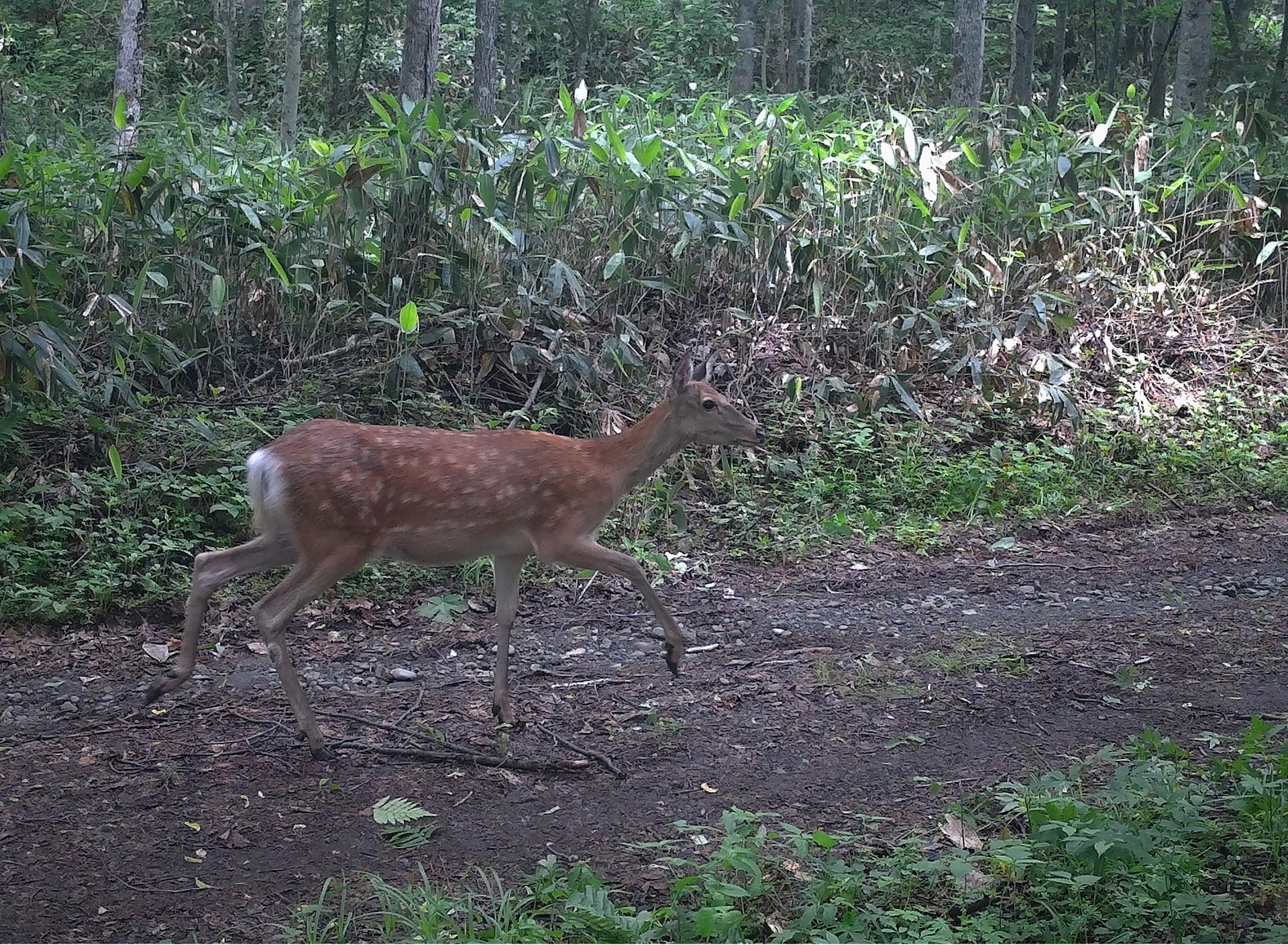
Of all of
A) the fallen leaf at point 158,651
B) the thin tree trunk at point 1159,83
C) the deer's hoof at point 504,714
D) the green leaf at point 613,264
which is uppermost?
the thin tree trunk at point 1159,83

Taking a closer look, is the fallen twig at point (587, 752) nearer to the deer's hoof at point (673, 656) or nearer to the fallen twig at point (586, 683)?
the fallen twig at point (586, 683)

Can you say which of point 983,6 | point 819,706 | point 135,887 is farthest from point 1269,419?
point 135,887

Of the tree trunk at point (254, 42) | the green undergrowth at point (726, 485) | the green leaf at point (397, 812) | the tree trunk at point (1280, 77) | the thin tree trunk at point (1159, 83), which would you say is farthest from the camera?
the tree trunk at point (254, 42)

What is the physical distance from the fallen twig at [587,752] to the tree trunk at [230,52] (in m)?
12.2

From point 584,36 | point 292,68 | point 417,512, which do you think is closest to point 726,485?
point 417,512

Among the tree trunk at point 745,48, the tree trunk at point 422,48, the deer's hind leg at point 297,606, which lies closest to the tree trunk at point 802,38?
the tree trunk at point 745,48

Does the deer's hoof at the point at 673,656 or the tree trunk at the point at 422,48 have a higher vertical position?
the tree trunk at the point at 422,48

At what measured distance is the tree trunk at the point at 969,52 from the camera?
12141 millimetres

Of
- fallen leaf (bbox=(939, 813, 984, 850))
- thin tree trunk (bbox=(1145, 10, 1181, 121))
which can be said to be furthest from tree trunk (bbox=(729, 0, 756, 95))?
fallen leaf (bbox=(939, 813, 984, 850))

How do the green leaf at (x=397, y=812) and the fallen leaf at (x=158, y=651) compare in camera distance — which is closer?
the green leaf at (x=397, y=812)

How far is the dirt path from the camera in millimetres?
4047

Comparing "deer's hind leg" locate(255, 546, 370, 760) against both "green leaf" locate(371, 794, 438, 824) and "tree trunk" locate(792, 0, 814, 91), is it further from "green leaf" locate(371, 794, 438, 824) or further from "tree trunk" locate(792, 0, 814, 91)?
"tree trunk" locate(792, 0, 814, 91)

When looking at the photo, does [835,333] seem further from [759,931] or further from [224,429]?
[759,931]

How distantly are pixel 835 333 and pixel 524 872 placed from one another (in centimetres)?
606
